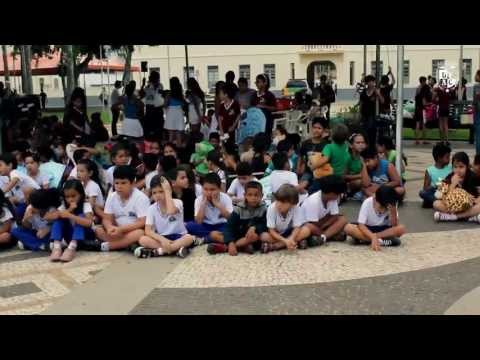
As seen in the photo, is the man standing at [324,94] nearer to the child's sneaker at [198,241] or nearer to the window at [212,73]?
the child's sneaker at [198,241]

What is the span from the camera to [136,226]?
664 cm

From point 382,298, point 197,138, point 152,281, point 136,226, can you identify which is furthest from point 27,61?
point 382,298

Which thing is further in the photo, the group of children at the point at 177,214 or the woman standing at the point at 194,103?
the woman standing at the point at 194,103

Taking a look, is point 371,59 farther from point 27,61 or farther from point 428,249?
point 428,249

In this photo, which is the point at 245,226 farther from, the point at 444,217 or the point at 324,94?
the point at 324,94

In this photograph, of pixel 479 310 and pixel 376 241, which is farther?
pixel 376 241

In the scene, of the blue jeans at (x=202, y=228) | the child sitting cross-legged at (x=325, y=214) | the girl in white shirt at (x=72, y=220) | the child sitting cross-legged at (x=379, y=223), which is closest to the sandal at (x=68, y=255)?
the girl in white shirt at (x=72, y=220)

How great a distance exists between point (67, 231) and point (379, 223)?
10.6 ft

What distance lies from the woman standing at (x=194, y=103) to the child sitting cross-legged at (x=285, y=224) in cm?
620

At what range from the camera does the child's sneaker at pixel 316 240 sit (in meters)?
6.66

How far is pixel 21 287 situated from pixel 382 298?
3043 millimetres

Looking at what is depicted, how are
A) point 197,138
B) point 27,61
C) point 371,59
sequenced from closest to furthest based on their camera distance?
point 197,138
point 27,61
point 371,59

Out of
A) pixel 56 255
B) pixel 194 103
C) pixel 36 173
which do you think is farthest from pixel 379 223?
pixel 194 103

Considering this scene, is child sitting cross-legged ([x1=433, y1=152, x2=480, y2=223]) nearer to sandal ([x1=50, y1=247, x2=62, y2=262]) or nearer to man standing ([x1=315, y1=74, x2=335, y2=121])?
sandal ([x1=50, y1=247, x2=62, y2=262])
